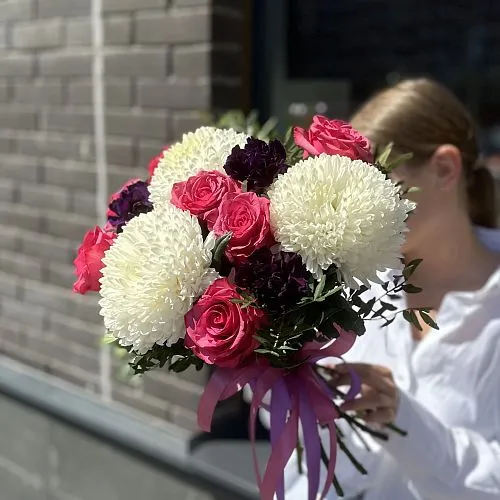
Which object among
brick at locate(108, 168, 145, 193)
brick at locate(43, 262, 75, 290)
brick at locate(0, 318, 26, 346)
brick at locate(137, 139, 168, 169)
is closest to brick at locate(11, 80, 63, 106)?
brick at locate(108, 168, 145, 193)

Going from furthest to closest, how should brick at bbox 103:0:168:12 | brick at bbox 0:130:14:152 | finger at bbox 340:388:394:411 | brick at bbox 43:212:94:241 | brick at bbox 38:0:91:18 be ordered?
1. brick at bbox 0:130:14:152
2. brick at bbox 43:212:94:241
3. brick at bbox 38:0:91:18
4. brick at bbox 103:0:168:12
5. finger at bbox 340:388:394:411

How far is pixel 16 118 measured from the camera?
11.8 feet

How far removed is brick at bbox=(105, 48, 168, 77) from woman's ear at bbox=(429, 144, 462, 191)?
1.34 meters

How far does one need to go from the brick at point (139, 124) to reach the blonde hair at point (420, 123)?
3.60 ft

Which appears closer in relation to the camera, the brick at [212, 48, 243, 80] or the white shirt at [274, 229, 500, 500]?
the white shirt at [274, 229, 500, 500]

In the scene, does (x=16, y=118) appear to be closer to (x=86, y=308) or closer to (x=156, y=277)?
(x=86, y=308)

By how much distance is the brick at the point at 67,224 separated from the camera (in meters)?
3.29

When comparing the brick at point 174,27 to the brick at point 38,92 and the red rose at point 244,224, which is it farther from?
the red rose at point 244,224

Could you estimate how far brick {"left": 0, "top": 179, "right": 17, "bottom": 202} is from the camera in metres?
3.66

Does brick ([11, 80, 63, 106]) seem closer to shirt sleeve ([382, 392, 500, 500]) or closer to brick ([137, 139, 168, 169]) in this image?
brick ([137, 139, 168, 169])


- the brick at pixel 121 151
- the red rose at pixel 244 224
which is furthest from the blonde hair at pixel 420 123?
the brick at pixel 121 151

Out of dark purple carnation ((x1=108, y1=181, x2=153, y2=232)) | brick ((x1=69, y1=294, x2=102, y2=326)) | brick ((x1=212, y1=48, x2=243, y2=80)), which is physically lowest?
brick ((x1=69, y1=294, x2=102, y2=326))

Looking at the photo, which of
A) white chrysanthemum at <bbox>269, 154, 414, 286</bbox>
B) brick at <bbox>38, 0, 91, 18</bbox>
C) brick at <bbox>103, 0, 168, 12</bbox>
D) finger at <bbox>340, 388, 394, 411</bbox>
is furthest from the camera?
brick at <bbox>38, 0, 91, 18</bbox>

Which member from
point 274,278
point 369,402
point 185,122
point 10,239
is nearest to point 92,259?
point 274,278
